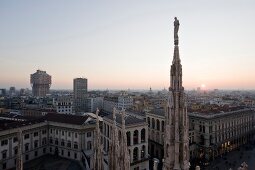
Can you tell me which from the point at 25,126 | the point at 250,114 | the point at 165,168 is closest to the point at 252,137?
the point at 250,114

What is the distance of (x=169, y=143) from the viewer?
15.6m

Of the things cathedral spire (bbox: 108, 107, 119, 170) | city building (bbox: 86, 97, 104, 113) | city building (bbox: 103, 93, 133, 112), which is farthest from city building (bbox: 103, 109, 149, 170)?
city building (bbox: 86, 97, 104, 113)

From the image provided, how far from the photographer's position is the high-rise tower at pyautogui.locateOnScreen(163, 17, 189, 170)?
1547 centimetres

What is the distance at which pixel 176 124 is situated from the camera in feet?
50.7

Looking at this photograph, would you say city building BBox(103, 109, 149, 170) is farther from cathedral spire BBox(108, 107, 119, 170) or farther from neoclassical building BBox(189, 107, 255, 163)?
cathedral spire BBox(108, 107, 119, 170)

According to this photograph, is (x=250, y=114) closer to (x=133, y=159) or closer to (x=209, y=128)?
(x=209, y=128)

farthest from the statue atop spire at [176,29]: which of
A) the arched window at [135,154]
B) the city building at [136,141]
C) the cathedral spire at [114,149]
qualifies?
the arched window at [135,154]

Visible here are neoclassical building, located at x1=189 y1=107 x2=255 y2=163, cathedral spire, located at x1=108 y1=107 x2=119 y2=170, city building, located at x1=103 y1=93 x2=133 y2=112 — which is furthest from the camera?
city building, located at x1=103 y1=93 x2=133 y2=112

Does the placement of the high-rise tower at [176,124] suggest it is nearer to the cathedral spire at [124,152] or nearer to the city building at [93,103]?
the cathedral spire at [124,152]

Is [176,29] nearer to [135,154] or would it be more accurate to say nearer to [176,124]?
[176,124]

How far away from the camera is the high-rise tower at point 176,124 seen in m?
15.5

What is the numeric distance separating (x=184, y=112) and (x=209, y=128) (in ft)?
210

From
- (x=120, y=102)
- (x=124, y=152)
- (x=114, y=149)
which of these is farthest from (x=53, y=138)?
(x=120, y=102)

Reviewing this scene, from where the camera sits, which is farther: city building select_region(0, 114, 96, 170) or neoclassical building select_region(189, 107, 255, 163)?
neoclassical building select_region(189, 107, 255, 163)
